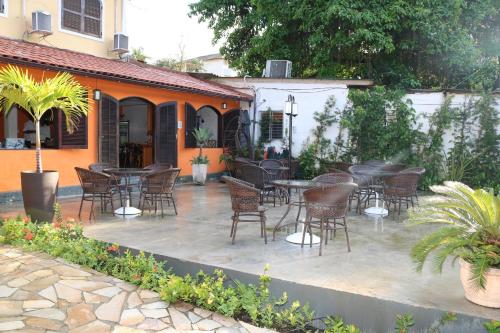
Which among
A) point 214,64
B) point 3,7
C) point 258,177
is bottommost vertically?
point 258,177

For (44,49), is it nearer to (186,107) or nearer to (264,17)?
(186,107)

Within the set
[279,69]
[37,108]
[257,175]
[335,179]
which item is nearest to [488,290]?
[335,179]

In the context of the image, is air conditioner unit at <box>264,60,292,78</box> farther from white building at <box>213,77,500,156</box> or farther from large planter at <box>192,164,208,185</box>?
large planter at <box>192,164,208,185</box>

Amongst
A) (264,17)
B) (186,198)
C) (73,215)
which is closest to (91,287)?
Answer: (73,215)

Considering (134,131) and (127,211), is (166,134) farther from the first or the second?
(134,131)

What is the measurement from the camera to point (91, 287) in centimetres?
377

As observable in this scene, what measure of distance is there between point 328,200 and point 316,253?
0.60 meters

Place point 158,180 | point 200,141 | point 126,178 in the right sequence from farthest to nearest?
point 200,141 < point 126,178 < point 158,180

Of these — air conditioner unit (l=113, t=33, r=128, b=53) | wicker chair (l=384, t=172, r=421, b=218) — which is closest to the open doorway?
air conditioner unit (l=113, t=33, r=128, b=53)

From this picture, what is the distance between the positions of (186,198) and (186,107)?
3403 mm

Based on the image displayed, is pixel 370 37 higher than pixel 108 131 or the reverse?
higher

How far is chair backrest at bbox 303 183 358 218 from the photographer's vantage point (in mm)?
4633

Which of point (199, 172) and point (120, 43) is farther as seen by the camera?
point (120, 43)

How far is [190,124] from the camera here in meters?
11.2
